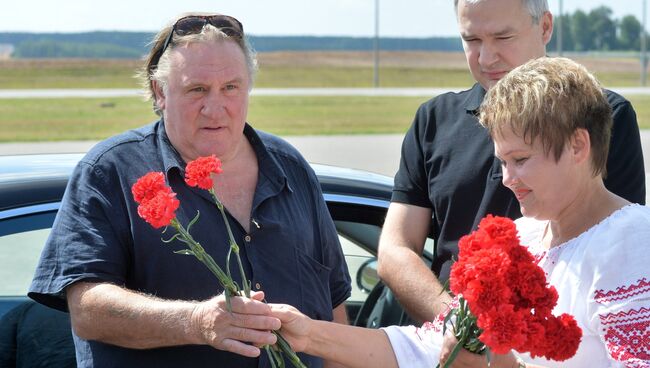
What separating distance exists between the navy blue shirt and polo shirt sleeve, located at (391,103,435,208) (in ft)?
1.13

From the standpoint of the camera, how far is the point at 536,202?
204cm

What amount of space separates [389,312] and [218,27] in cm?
122

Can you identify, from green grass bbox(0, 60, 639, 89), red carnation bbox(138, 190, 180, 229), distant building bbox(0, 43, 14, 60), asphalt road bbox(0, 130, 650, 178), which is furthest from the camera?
distant building bbox(0, 43, 14, 60)

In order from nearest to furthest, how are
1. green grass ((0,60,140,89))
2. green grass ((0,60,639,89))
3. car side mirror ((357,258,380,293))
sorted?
car side mirror ((357,258,380,293))
green grass ((0,60,140,89))
green grass ((0,60,639,89))

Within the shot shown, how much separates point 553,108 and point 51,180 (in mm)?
1564

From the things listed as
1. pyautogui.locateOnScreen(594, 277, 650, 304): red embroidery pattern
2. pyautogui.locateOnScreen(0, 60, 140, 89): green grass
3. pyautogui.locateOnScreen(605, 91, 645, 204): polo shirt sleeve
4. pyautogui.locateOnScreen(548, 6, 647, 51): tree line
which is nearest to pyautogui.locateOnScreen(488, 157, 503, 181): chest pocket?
pyautogui.locateOnScreen(605, 91, 645, 204): polo shirt sleeve

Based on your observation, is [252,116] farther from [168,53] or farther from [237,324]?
[237,324]

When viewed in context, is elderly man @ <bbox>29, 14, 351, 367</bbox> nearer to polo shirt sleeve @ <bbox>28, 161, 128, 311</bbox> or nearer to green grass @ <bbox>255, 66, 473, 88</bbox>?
polo shirt sleeve @ <bbox>28, 161, 128, 311</bbox>

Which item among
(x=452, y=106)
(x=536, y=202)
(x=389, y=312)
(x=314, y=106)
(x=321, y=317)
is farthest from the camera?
(x=314, y=106)

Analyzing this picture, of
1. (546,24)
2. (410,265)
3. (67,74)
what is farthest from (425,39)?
(410,265)

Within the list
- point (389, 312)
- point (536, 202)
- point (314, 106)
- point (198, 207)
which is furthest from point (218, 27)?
point (314, 106)

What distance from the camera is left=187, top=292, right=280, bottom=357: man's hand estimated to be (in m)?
1.96

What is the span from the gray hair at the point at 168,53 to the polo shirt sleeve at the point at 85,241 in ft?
1.04

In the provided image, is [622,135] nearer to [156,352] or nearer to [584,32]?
[156,352]
